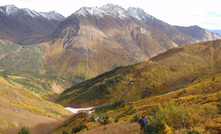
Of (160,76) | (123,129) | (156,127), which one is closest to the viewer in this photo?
(156,127)

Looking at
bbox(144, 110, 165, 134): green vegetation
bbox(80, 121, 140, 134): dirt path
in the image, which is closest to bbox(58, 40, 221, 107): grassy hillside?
bbox(80, 121, 140, 134): dirt path

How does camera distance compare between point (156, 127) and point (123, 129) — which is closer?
point (156, 127)

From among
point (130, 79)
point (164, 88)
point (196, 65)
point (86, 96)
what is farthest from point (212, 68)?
point (86, 96)

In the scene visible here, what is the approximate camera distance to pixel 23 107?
43.8m

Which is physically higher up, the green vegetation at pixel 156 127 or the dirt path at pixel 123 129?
the green vegetation at pixel 156 127

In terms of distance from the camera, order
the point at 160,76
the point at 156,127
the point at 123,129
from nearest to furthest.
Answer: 1. the point at 156,127
2. the point at 123,129
3. the point at 160,76

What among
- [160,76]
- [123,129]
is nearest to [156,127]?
[123,129]

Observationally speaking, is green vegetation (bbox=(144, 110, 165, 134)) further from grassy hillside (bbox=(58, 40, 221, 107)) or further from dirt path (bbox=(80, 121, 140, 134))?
grassy hillside (bbox=(58, 40, 221, 107))

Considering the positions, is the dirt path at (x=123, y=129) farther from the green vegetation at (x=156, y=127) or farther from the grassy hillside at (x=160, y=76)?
the grassy hillside at (x=160, y=76)

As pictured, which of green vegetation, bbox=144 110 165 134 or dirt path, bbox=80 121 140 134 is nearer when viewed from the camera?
green vegetation, bbox=144 110 165 134

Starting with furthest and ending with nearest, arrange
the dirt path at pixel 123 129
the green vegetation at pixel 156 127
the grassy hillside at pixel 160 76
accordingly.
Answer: the grassy hillside at pixel 160 76, the dirt path at pixel 123 129, the green vegetation at pixel 156 127

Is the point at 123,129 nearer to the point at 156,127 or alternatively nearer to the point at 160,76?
the point at 156,127

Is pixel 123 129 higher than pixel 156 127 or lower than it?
lower

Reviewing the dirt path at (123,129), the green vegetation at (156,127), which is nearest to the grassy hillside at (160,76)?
the dirt path at (123,129)
